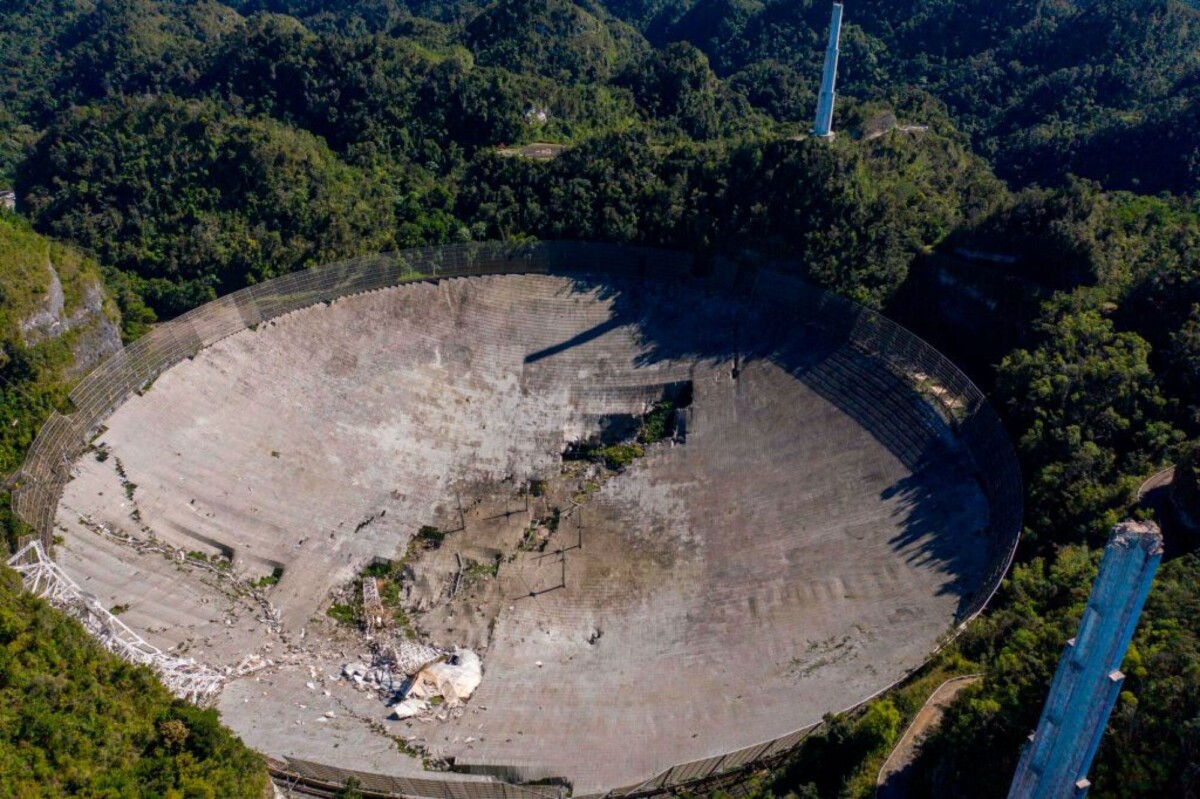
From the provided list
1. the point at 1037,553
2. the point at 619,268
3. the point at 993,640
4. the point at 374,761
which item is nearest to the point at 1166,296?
the point at 1037,553

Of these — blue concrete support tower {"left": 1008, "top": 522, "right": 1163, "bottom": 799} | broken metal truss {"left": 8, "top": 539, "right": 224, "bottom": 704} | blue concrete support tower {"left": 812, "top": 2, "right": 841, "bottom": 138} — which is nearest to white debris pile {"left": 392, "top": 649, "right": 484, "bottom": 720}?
broken metal truss {"left": 8, "top": 539, "right": 224, "bottom": 704}

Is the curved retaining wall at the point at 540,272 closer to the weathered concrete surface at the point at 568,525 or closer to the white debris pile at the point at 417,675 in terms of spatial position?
the weathered concrete surface at the point at 568,525

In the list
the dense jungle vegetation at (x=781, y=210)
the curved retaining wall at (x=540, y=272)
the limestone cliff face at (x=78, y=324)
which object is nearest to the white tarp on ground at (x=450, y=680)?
the curved retaining wall at (x=540, y=272)

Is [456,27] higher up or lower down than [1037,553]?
higher up

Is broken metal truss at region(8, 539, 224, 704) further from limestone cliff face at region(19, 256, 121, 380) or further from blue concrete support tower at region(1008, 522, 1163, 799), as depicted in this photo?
blue concrete support tower at region(1008, 522, 1163, 799)

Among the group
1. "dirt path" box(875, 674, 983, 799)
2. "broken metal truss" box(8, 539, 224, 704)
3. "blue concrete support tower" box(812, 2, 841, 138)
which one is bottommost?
"broken metal truss" box(8, 539, 224, 704)

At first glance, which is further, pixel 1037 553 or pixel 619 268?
pixel 619 268

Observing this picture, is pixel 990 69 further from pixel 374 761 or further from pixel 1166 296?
pixel 374 761

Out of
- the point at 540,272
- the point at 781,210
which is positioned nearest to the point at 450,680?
the point at 540,272
